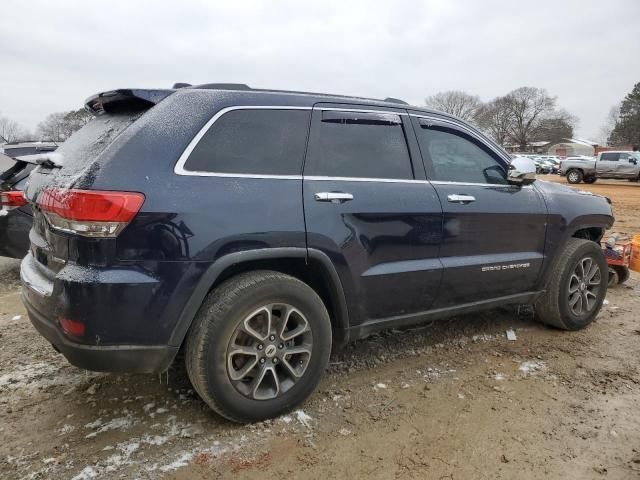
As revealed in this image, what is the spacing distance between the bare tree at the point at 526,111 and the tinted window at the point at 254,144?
99344 mm

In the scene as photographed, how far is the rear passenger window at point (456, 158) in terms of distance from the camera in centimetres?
354

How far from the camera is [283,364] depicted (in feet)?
9.36

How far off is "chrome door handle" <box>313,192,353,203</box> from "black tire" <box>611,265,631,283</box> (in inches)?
169

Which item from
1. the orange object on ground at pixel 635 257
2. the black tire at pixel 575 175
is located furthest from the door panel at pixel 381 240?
the black tire at pixel 575 175

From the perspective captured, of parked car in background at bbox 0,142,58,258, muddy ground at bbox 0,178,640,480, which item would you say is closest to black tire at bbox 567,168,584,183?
muddy ground at bbox 0,178,640,480

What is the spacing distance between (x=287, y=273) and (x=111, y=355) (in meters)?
1.04

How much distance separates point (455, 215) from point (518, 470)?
5.35ft

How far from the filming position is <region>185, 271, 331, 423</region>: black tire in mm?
2596

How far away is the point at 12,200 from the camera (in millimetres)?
5453

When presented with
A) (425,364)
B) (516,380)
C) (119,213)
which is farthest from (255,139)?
(516,380)

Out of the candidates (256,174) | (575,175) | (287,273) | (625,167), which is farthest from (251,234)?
(625,167)

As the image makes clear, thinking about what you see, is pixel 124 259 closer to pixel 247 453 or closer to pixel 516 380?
pixel 247 453

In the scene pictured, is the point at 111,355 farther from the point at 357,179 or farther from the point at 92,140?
the point at 357,179

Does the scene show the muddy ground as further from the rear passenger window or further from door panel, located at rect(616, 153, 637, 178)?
door panel, located at rect(616, 153, 637, 178)
